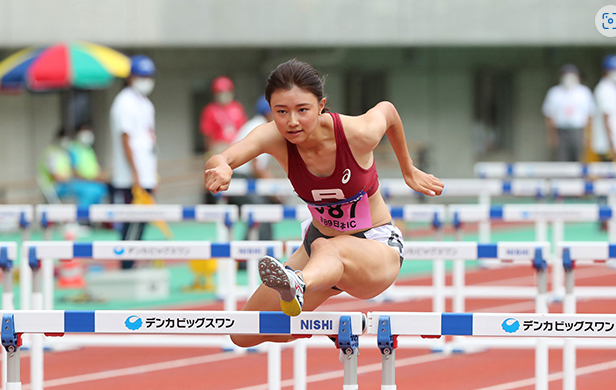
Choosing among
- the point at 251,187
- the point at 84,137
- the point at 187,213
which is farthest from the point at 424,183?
the point at 84,137

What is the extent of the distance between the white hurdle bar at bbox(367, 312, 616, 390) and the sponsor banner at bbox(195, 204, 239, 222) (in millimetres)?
3566

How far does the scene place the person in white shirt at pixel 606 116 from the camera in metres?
11.8

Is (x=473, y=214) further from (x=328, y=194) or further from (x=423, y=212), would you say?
(x=328, y=194)

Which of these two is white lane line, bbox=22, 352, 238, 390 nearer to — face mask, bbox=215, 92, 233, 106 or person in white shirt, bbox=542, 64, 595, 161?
face mask, bbox=215, 92, 233, 106

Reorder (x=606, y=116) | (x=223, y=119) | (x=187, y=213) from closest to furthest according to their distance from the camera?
(x=187, y=213), (x=223, y=119), (x=606, y=116)

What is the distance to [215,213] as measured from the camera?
22.3 ft

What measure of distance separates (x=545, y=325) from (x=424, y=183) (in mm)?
1079

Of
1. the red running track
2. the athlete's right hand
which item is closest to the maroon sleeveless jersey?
the athlete's right hand

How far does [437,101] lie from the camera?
18141mm

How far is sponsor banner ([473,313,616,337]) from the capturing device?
10.7 feet

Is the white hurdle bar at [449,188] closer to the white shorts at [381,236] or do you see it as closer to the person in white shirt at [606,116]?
the person in white shirt at [606,116]

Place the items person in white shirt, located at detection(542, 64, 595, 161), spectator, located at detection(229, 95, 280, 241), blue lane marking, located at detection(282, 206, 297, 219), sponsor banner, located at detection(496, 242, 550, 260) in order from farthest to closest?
1. person in white shirt, located at detection(542, 64, 595, 161)
2. spectator, located at detection(229, 95, 280, 241)
3. blue lane marking, located at detection(282, 206, 297, 219)
4. sponsor banner, located at detection(496, 242, 550, 260)

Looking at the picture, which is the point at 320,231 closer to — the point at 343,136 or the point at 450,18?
the point at 343,136

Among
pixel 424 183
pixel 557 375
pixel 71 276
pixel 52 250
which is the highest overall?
pixel 424 183
